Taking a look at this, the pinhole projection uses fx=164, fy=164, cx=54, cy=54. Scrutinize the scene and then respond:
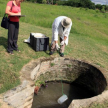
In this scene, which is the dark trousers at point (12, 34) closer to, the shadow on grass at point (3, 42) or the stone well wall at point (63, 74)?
the shadow on grass at point (3, 42)

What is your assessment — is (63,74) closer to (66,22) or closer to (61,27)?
(61,27)

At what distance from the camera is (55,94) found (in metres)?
5.57

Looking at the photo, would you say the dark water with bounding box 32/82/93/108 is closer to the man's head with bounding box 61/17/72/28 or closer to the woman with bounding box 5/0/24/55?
the woman with bounding box 5/0/24/55

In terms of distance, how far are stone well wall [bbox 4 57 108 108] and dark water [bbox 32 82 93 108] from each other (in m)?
0.24

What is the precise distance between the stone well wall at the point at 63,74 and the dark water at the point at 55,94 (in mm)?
243

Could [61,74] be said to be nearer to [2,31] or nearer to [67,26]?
[67,26]

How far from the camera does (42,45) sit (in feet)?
18.9

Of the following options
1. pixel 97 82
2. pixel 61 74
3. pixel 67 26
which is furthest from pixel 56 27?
pixel 97 82

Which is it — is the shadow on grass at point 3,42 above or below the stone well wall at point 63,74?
above

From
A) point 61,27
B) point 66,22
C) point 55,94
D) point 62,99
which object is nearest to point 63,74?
point 55,94

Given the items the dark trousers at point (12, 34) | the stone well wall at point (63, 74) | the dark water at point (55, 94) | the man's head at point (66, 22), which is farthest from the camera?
the dark water at point (55, 94)

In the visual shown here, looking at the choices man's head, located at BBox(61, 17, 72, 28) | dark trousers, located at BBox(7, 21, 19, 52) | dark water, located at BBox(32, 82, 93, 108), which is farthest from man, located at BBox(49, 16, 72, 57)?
dark water, located at BBox(32, 82, 93, 108)

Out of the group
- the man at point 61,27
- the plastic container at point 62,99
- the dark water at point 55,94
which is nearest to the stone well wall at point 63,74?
the dark water at point 55,94

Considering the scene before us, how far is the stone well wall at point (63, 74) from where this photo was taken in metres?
4.08
